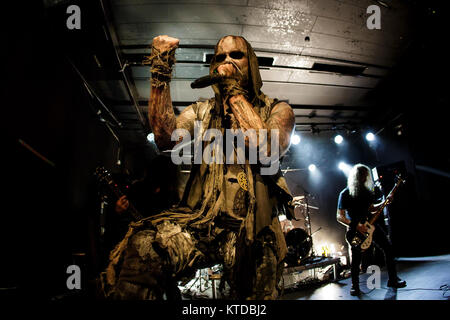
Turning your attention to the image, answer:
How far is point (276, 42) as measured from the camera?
4648mm

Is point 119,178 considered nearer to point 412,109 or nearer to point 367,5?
point 367,5

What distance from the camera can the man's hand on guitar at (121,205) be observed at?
4.45 m

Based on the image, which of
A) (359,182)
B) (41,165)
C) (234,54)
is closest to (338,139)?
(359,182)

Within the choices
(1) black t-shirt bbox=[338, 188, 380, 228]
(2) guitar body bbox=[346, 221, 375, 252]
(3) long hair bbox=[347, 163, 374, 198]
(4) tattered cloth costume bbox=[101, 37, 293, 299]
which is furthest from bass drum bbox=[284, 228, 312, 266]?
(4) tattered cloth costume bbox=[101, 37, 293, 299]

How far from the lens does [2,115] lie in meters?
2.76

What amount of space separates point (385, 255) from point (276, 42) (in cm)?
540

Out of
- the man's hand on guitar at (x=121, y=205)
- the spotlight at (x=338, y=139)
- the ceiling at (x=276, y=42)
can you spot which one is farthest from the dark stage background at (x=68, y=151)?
the spotlight at (x=338, y=139)

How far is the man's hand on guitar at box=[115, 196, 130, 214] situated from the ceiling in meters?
3.03

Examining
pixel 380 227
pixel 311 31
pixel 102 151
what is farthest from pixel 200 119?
pixel 102 151

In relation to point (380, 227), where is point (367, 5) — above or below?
above

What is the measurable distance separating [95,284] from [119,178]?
5.22 m

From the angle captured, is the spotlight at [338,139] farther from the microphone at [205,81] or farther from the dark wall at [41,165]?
the dark wall at [41,165]

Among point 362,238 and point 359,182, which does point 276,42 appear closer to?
point 359,182

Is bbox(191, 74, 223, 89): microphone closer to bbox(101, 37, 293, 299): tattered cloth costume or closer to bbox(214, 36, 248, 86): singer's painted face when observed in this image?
bbox(101, 37, 293, 299): tattered cloth costume
